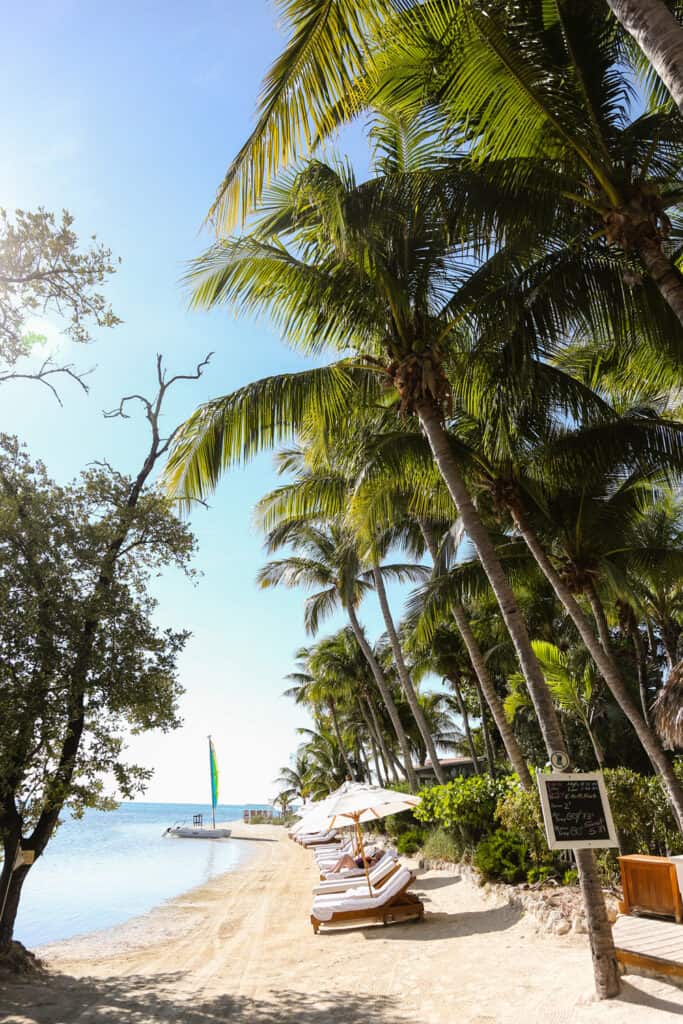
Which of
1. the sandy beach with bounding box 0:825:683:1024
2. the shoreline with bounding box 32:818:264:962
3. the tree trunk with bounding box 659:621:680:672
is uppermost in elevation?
the tree trunk with bounding box 659:621:680:672

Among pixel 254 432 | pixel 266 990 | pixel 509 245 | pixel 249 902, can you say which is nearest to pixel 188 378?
pixel 254 432

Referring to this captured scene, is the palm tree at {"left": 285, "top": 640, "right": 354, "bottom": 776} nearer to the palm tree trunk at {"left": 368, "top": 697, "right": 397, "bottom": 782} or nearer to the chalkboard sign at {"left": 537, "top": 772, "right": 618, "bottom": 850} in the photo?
the palm tree trunk at {"left": 368, "top": 697, "right": 397, "bottom": 782}

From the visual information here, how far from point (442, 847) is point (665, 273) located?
12.9 m

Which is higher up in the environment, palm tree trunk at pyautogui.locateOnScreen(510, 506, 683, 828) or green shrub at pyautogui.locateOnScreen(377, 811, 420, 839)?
palm tree trunk at pyautogui.locateOnScreen(510, 506, 683, 828)

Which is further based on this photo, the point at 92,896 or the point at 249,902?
the point at 92,896

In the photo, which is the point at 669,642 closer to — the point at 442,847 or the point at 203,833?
the point at 442,847

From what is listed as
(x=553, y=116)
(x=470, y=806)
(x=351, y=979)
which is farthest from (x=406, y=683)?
(x=553, y=116)

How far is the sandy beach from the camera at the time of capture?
5926 mm

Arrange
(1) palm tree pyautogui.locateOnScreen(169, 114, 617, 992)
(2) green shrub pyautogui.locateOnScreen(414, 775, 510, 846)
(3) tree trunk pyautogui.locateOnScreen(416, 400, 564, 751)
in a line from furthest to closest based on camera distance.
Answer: (2) green shrub pyautogui.locateOnScreen(414, 775, 510, 846), (1) palm tree pyautogui.locateOnScreen(169, 114, 617, 992), (3) tree trunk pyautogui.locateOnScreen(416, 400, 564, 751)

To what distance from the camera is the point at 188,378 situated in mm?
12148

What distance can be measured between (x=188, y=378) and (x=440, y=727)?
34847mm

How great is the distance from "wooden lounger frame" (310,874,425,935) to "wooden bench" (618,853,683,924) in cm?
426

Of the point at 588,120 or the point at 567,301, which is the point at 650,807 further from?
the point at 588,120

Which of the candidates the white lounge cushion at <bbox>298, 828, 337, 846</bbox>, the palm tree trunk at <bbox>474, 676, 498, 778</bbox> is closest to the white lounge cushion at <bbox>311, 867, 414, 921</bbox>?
the palm tree trunk at <bbox>474, 676, 498, 778</bbox>
